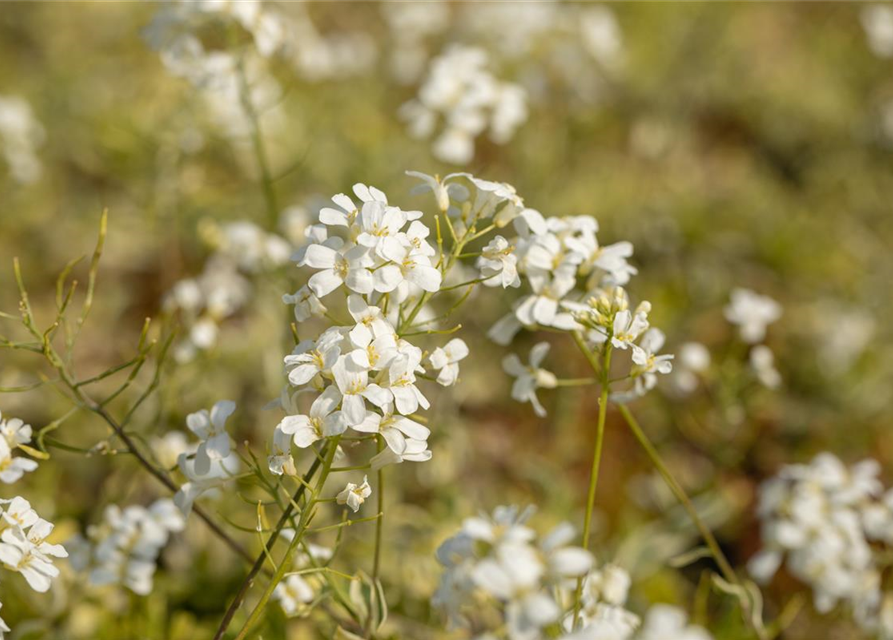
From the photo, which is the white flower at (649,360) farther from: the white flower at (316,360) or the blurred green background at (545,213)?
the blurred green background at (545,213)

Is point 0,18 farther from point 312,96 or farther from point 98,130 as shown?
point 312,96

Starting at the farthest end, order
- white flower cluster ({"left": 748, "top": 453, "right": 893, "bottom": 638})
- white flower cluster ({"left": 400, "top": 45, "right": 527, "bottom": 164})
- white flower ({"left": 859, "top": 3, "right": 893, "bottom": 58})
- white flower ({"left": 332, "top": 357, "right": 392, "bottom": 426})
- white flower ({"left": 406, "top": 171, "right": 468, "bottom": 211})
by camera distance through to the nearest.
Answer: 1. white flower ({"left": 859, "top": 3, "right": 893, "bottom": 58})
2. white flower cluster ({"left": 400, "top": 45, "right": 527, "bottom": 164})
3. white flower cluster ({"left": 748, "top": 453, "right": 893, "bottom": 638})
4. white flower ({"left": 406, "top": 171, "right": 468, "bottom": 211})
5. white flower ({"left": 332, "top": 357, "right": 392, "bottom": 426})

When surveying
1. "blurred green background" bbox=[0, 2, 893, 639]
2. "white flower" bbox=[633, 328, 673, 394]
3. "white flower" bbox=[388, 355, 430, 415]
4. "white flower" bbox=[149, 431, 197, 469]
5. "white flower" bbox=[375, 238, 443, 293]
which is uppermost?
"white flower" bbox=[375, 238, 443, 293]

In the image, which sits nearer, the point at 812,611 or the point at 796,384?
the point at 812,611

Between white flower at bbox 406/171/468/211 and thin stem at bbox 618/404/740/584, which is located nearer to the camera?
white flower at bbox 406/171/468/211

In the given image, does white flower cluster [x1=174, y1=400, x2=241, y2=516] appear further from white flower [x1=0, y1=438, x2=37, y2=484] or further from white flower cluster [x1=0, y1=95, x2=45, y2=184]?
white flower cluster [x1=0, y1=95, x2=45, y2=184]

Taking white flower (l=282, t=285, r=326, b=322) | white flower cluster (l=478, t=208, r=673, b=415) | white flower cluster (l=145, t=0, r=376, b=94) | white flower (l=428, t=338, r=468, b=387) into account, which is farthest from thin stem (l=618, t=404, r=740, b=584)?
white flower cluster (l=145, t=0, r=376, b=94)

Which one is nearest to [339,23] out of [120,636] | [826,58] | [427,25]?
[427,25]

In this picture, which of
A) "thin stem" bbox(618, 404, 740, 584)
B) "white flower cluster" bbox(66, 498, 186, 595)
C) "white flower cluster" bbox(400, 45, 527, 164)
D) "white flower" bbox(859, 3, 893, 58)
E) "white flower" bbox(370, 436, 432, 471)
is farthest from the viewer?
"white flower" bbox(859, 3, 893, 58)
